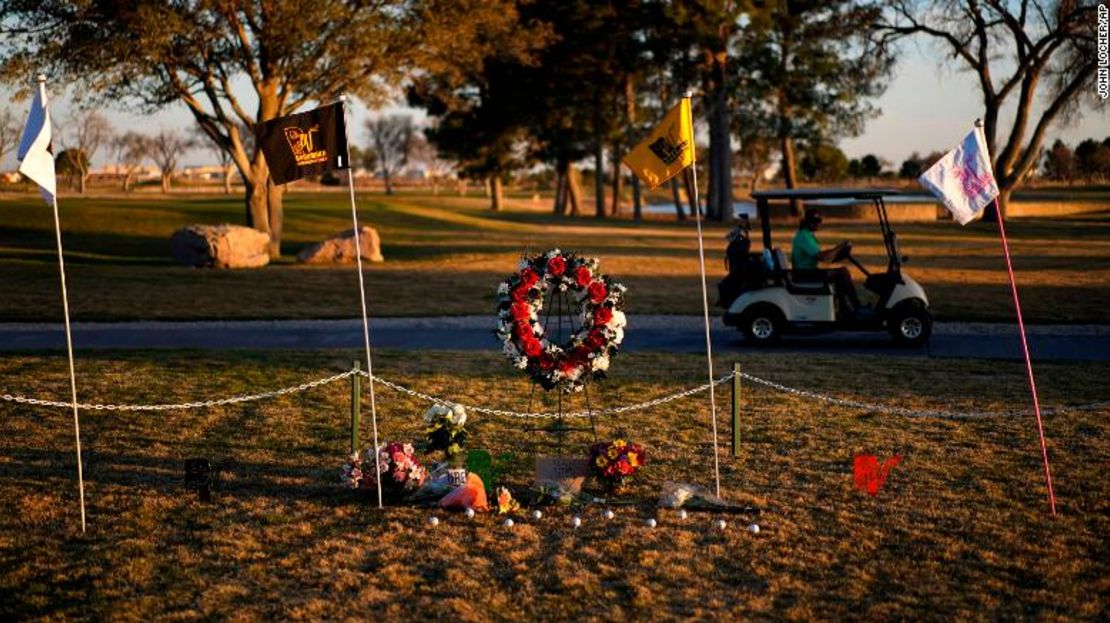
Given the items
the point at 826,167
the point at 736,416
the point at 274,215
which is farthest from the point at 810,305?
the point at 826,167

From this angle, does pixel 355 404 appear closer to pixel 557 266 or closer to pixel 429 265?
pixel 557 266

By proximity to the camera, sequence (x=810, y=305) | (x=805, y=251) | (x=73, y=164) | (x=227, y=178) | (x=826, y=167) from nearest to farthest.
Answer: (x=805, y=251), (x=810, y=305), (x=73, y=164), (x=227, y=178), (x=826, y=167)

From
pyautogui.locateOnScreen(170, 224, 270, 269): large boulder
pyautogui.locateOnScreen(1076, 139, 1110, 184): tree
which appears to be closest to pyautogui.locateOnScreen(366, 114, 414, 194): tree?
pyautogui.locateOnScreen(1076, 139, 1110, 184): tree

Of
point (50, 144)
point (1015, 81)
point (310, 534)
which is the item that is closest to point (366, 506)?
point (310, 534)

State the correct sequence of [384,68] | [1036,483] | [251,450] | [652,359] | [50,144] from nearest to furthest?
[50,144], [1036,483], [251,450], [652,359], [384,68]

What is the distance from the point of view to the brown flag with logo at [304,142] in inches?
358

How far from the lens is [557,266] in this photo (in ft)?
33.7

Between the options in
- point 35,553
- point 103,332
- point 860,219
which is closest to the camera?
point 35,553

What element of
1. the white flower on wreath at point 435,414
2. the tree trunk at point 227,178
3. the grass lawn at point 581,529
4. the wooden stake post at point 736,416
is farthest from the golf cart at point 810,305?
the tree trunk at point 227,178

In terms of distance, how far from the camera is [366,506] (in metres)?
9.05

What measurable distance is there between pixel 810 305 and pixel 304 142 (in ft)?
29.9

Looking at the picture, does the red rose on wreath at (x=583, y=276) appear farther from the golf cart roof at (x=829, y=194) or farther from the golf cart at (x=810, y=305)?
the golf cart at (x=810, y=305)

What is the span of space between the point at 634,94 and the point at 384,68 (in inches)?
1154

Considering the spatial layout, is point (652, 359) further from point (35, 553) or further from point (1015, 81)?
point (1015, 81)
